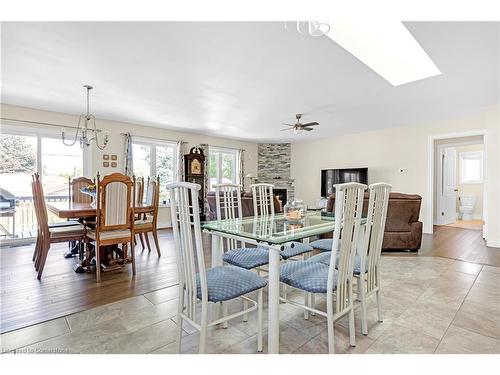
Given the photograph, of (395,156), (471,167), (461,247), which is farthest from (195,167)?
(471,167)

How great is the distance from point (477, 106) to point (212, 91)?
4.57 m

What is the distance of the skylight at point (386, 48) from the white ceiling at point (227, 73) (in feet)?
0.33

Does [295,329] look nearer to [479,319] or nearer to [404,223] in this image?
[479,319]

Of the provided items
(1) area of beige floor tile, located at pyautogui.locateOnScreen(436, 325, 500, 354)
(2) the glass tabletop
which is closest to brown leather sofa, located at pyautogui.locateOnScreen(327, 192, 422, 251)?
(2) the glass tabletop

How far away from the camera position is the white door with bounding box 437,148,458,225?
22.5 ft

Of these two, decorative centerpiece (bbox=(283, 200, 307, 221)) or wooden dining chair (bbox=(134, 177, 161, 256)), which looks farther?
wooden dining chair (bbox=(134, 177, 161, 256))

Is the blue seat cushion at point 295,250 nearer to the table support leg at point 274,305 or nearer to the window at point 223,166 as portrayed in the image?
the table support leg at point 274,305

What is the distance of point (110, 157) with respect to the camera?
5.63 metres

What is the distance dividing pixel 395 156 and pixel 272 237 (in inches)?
227

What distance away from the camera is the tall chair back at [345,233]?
1.51 meters

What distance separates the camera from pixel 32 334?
1.84 meters

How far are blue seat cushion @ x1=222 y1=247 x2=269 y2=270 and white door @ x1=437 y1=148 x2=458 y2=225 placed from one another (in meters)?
6.59

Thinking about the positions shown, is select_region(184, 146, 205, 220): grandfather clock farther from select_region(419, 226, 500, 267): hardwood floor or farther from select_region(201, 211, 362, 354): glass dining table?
select_region(419, 226, 500, 267): hardwood floor
